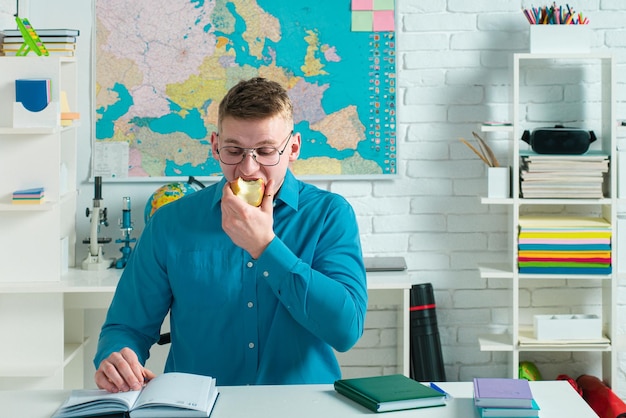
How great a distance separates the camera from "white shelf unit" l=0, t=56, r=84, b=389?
10.3 ft

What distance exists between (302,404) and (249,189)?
47 centimetres

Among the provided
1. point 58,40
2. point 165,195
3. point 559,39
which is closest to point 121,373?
point 165,195

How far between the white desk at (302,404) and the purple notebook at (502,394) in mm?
47

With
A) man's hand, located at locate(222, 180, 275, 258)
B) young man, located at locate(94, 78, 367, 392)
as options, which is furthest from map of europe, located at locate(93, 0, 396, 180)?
man's hand, located at locate(222, 180, 275, 258)

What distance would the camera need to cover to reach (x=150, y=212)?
11.2 ft

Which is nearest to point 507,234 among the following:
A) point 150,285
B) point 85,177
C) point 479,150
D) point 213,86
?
point 479,150

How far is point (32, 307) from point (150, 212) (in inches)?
22.0

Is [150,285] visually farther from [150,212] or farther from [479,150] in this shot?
[479,150]

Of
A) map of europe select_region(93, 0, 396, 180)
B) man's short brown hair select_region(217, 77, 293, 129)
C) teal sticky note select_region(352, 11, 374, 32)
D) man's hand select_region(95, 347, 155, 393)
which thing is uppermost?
teal sticky note select_region(352, 11, 374, 32)

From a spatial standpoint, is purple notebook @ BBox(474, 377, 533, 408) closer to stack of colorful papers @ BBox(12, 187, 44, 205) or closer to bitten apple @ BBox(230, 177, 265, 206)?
bitten apple @ BBox(230, 177, 265, 206)

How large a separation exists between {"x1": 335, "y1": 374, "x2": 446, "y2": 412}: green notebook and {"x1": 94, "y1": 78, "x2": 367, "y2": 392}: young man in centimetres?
13

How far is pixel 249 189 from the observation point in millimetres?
1889

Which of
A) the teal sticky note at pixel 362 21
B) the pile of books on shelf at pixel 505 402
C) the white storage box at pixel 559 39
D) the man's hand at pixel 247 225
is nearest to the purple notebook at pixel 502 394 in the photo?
the pile of books on shelf at pixel 505 402

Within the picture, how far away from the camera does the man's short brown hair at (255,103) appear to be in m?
1.91
